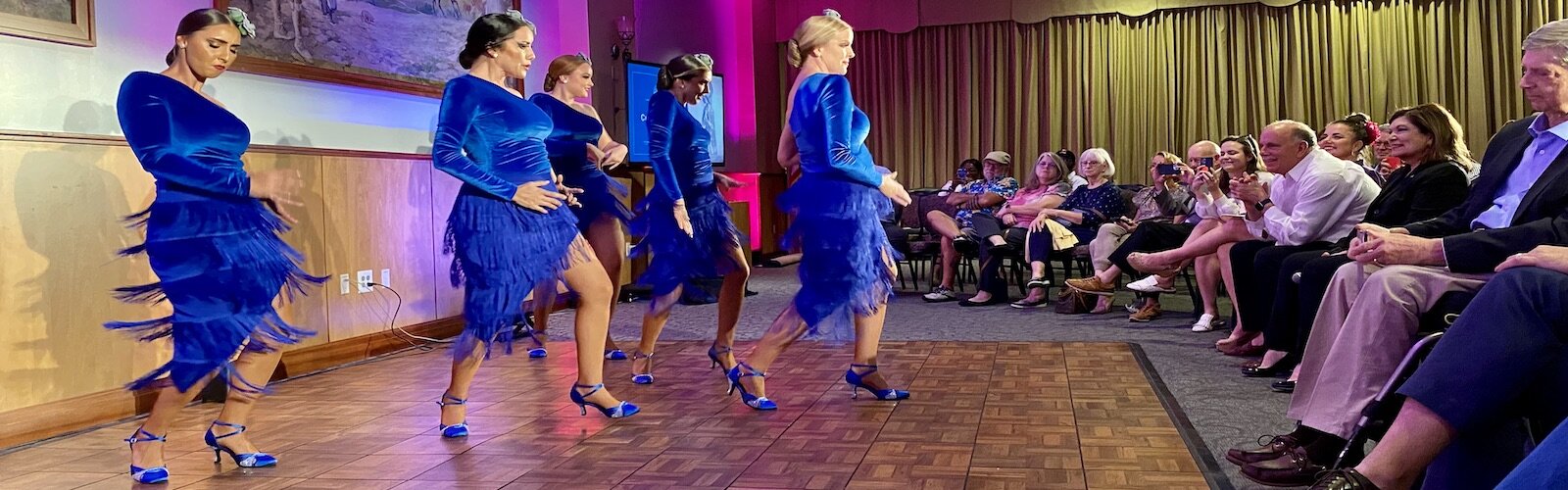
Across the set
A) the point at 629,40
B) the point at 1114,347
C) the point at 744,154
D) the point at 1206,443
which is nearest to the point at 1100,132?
the point at 744,154

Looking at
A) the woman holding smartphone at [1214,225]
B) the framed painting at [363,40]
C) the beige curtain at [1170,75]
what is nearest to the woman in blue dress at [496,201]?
the framed painting at [363,40]

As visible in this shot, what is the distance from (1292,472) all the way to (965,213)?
5.04 metres

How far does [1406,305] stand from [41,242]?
376 cm

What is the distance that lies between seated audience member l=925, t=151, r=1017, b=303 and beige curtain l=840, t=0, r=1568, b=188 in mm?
2703

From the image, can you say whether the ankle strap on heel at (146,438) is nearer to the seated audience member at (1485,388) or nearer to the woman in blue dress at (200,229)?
the woman in blue dress at (200,229)

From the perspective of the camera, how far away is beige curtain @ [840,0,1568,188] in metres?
9.21

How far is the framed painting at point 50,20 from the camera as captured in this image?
3.59 m

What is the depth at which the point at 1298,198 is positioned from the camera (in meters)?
4.29

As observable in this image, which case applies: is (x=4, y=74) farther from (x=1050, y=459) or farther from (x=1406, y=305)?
(x=1406, y=305)

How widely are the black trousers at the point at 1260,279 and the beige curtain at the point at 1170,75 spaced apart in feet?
17.6

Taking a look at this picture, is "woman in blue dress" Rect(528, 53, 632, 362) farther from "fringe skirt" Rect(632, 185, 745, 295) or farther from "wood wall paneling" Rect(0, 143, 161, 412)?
"wood wall paneling" Rect(0, 143, 161, 412)

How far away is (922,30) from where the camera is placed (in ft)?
35.2

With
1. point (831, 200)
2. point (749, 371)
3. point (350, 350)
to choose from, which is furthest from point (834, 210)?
point (350, 350)

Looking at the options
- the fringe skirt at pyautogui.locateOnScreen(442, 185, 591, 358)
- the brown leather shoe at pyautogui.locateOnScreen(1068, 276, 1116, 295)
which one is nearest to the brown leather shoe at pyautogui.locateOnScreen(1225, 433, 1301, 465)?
the fringe skirt at pyautogui.locateOnScreen(442, 185, 591, 358)
